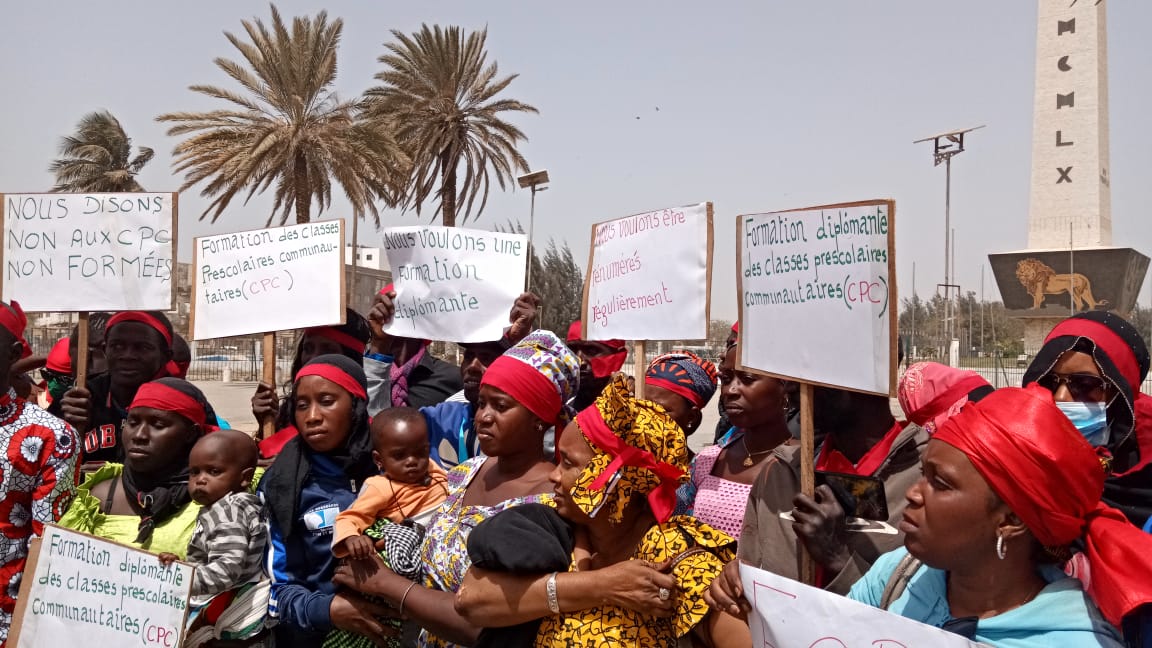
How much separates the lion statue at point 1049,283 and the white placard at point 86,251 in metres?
31.9

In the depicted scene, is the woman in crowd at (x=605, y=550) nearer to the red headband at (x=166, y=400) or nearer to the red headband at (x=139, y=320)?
the red headband at (x=166, y=400)

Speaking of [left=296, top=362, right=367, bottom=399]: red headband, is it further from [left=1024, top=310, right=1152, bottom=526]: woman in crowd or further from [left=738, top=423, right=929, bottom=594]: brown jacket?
[left=1024, top=310, right=1152, bottom=526]: woman in crowd

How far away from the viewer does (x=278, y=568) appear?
338cm

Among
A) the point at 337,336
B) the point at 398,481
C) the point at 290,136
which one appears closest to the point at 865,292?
the point at 398,481

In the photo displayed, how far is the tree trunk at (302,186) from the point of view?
71.1ft

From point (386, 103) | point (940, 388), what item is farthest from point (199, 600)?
point (386, 103)

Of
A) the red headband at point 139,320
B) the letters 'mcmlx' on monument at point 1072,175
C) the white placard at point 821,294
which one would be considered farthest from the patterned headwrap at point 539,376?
the letters 'mcmlx' on monument at point 1072,175

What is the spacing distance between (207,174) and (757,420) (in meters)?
19.4

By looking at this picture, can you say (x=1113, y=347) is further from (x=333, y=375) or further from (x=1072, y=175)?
(x=1072, y=175)

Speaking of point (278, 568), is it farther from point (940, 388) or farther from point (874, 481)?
point (940, 388)

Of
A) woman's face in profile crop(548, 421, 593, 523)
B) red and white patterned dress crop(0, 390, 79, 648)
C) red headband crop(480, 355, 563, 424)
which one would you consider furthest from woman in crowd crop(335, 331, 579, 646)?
red and white patterned dress crop(0, 390, 79, 648)

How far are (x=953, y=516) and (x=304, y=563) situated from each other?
248 cm

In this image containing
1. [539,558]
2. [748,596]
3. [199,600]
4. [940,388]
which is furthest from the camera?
[940,388]

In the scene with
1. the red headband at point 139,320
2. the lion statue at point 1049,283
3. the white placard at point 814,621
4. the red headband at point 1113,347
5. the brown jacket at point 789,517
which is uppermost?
the lion statue at point 1049,283
